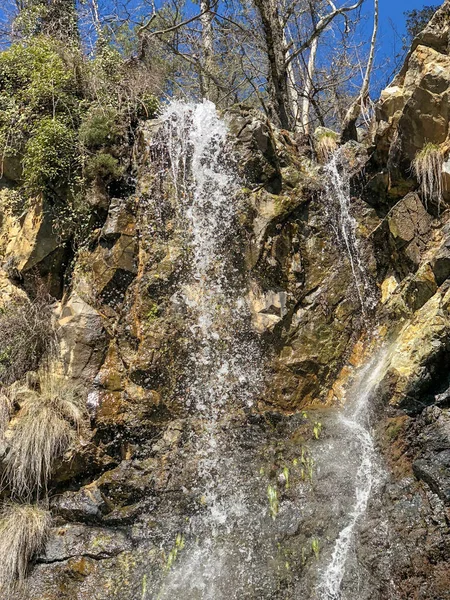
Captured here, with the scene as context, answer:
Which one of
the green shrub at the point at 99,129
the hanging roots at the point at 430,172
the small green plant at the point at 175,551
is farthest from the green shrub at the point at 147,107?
the small green plant at the point at 175,551

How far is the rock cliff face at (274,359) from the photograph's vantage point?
390 centimetres

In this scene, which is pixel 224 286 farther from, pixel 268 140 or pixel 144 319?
pixel 268 140

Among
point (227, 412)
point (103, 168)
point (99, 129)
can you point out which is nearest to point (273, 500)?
point (227, 412)

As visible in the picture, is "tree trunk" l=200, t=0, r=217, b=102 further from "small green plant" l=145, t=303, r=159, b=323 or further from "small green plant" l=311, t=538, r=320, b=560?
"small green plant" l=311, t=538, r=320, b=560

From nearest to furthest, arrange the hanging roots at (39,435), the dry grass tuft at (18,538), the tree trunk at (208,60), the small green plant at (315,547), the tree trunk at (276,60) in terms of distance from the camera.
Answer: the small green plant at (315,547) < the dry grass tuft at (18,538) < the hanging roots at (39,435) < the tree trunk at (276,60) < the tree trunk at (208,60)

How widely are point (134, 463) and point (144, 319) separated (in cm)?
144

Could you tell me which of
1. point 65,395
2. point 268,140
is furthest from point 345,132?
point 65,395

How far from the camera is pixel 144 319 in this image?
5.25 meters

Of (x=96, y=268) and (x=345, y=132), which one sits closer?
(x=96, y=268)

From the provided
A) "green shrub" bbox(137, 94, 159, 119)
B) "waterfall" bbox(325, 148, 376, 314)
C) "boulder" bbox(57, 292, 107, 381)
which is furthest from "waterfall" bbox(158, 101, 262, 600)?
"waterfall" bbox(325, 148, 376, 314)

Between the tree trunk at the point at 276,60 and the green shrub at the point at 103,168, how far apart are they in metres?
3.17

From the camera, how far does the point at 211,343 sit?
5.32 meters

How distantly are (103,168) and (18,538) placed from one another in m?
4.06

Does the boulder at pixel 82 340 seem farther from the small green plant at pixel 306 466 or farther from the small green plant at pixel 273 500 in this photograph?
the small green plant at pixel 306 466
